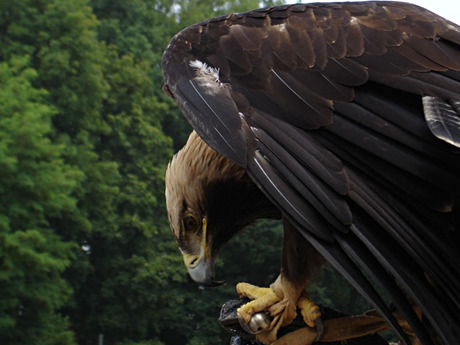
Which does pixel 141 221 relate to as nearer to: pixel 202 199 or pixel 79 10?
pixel 79 10

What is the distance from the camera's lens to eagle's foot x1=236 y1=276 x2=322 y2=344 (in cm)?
270

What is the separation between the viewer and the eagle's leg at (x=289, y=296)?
2.64 metres

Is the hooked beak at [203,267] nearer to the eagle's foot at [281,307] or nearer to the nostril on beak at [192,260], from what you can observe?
the nostril on beak at [192,260]

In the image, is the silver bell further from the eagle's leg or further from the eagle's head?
the eagle's head

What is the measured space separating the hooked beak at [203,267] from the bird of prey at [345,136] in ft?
0.61

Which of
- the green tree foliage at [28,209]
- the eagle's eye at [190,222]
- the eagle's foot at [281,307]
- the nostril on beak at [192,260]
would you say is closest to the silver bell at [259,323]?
the eagle's foot at [281,307]

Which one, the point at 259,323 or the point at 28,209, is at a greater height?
the point at 259,323

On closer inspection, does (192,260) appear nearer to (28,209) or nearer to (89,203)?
(28,209)

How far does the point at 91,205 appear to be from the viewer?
1948cm

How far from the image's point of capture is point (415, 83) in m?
2.23

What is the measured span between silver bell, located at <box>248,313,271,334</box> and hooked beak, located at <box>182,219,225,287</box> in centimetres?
19

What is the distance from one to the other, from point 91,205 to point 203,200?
56.2 feet

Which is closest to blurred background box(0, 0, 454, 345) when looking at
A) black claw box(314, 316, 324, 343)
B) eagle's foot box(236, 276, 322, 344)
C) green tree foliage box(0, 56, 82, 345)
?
green tree foliage box(0, 56, 82, 345)

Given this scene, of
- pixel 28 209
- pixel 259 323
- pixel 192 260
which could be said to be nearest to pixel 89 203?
pixel 28 209
